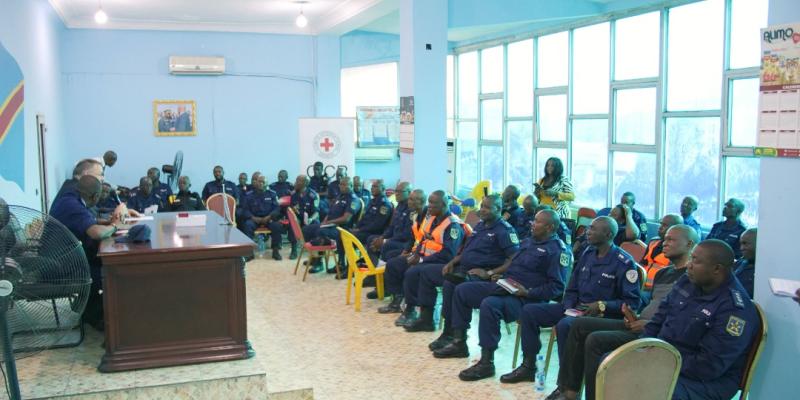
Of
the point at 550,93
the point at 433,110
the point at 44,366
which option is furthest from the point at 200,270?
the point at 550,93

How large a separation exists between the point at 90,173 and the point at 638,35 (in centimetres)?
631

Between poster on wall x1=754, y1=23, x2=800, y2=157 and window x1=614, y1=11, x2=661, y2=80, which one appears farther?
window x1=614, y1=11, x2=661, y2=80

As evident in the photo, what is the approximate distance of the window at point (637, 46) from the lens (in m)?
8.09

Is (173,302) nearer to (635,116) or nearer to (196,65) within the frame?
(635,116)

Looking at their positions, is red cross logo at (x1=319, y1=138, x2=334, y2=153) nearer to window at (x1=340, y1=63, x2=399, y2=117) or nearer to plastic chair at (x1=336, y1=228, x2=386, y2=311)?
window at (x1=340, y1=63, x2=399, y2=117)

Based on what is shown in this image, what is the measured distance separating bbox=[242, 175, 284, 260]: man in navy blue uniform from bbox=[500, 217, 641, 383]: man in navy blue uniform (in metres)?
5.29

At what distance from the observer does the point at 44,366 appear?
13.6 ft

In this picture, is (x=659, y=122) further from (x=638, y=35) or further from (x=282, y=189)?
(x=282, y=189)

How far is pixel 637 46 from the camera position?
8352 mm

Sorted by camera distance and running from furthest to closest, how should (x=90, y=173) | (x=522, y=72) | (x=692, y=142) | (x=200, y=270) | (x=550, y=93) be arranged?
(x=522, y=72) → (x=550, y=93) → (x=692, y=142) → (x=90, y=173) → (x=200, y=270)

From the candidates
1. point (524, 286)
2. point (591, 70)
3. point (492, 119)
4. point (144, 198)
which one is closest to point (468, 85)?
point (492, 119)

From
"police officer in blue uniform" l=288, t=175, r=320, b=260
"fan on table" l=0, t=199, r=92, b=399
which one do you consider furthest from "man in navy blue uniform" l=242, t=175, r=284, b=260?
"fan on table" l=0, t=199, r=92, b=399

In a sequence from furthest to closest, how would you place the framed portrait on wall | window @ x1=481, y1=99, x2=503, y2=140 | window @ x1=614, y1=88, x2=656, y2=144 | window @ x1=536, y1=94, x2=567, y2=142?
window @ x1=481, y1=99, x2=503, y2=140 < the framed portrait on wall < window @ x1=536, y1=94, x2=567, y2=142 < window @ x1=614, y1=88, x2=656, y2=144

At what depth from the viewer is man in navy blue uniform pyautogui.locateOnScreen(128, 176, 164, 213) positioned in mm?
9578
